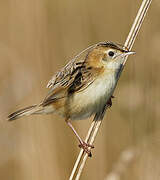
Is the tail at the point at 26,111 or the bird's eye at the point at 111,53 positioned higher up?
the bird's eye at the point at 111,53

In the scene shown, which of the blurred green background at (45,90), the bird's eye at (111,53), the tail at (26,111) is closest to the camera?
the bird's eye at (111,53)

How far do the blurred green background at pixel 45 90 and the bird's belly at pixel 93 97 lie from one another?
47 centimetres

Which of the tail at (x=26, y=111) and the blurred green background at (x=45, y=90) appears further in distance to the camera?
the blurred green background at (x=45, y=90)

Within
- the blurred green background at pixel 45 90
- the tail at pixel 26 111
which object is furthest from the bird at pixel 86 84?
the blurred green background at pixel 45 90

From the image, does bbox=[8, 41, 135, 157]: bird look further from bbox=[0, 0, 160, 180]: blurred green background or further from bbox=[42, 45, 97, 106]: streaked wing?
bbox=[0, 0, 160, 180]: blurred green background

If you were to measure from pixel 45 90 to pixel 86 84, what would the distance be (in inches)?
41.7

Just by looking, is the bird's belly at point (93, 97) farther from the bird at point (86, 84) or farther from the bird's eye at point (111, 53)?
the bird's eye at point (111, 53)

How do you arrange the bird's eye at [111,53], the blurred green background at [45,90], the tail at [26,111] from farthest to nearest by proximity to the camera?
the blurred green background at [45,90] → the tail at [26,111] → the bird's eye at [111,53]

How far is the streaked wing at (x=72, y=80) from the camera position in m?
3.10

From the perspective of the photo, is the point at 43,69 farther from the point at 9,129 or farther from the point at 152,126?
the point at 152,126

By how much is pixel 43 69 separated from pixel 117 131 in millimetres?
1215

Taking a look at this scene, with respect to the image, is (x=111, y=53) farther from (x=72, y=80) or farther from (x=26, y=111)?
(x=26, y=111)

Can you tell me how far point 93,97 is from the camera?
10.2ft

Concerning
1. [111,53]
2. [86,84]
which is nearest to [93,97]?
[86,84]
